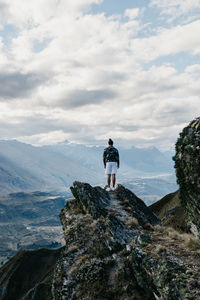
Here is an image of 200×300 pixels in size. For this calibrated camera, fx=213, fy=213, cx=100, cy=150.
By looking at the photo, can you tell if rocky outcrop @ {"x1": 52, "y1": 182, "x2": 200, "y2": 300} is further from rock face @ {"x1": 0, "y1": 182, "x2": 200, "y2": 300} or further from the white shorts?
the white shorts

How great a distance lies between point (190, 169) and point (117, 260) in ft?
27.8

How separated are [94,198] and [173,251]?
10.9 meters

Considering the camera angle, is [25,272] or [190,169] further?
[25,272]

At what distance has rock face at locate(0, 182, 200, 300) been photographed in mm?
10406

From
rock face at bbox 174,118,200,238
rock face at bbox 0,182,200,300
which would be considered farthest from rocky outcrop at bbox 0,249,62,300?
rock face at bbox 174,118,200,238

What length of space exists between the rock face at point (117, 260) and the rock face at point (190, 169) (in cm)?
244

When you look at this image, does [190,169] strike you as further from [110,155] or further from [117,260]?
[110,155]

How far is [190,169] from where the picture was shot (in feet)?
33.7

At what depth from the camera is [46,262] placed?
204 ft

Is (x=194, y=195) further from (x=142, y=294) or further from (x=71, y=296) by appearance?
(x=71, y=296)

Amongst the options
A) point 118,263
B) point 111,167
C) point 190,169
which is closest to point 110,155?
point 111,167

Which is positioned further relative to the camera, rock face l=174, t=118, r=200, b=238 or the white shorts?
the white shorts

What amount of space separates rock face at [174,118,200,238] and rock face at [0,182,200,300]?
2445mm

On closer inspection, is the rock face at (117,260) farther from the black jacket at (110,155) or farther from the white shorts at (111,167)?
the black jacket at (110,155)
